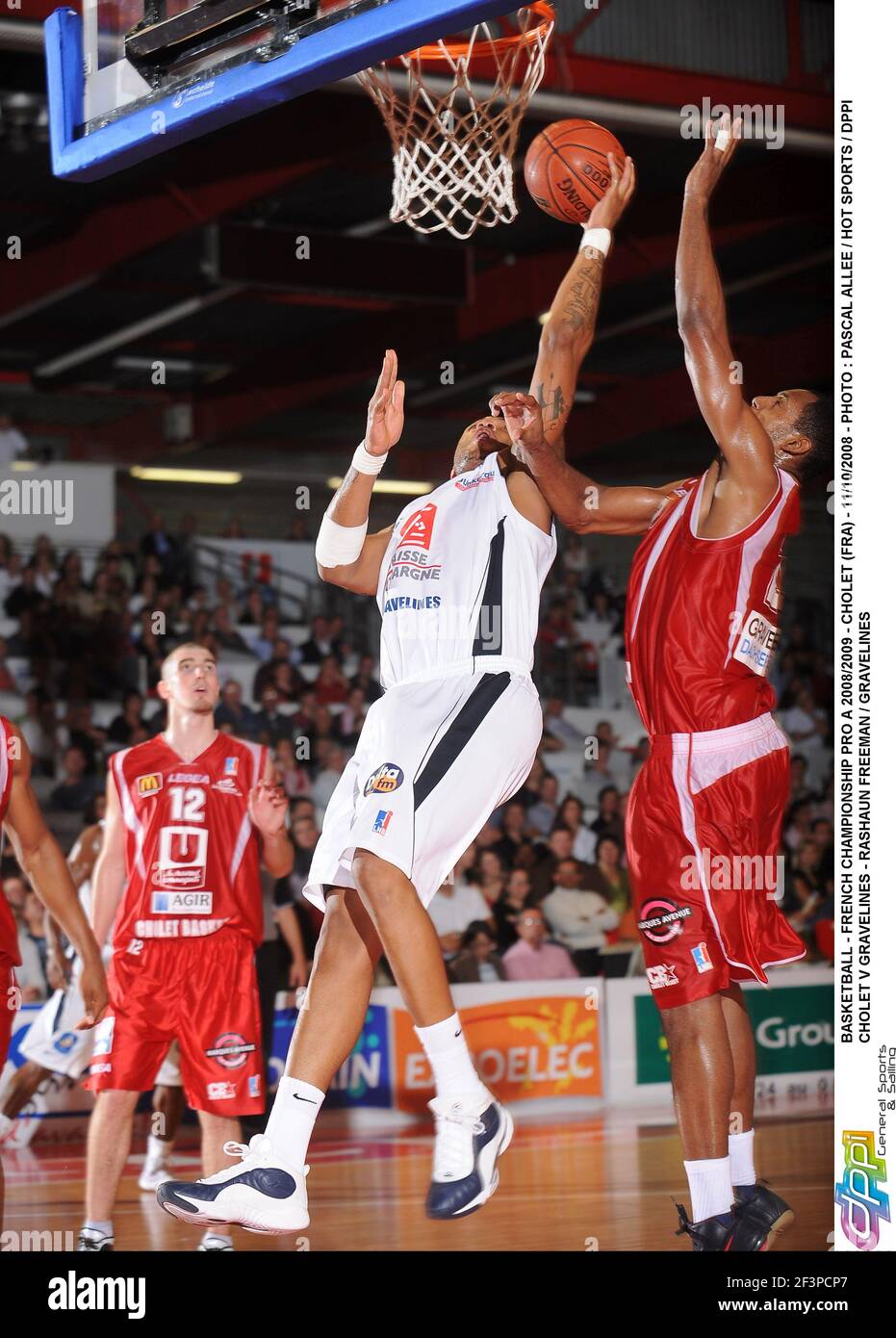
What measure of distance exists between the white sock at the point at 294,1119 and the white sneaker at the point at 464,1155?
37 cm

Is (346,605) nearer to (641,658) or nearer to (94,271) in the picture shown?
(94,271)

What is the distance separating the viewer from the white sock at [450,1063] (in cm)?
463

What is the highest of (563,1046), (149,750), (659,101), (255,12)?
(659,101)

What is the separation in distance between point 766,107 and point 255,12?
5.50 m

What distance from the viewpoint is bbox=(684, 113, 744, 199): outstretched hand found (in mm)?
5219

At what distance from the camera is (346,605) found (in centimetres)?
1658

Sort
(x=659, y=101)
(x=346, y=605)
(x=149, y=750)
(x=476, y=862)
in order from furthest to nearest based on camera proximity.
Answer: (x=346, y=605), (x=476, y=862), (x=659, y=101), (x=149, y=750)

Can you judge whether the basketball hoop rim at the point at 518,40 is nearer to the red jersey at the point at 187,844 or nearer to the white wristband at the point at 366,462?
the white wristband at the point at 366,462

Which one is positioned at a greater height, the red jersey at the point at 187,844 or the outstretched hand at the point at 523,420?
the outstretched hand at the point at 523,420

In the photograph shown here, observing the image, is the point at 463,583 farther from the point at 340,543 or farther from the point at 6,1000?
the point at 6,1000

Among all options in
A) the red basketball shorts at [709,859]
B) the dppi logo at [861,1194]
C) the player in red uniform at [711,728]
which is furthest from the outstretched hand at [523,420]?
the dppi logo at [861,1194]

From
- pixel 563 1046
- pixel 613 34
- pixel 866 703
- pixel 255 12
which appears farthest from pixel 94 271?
pixel 866 703

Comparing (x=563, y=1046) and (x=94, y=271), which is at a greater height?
(x=94, y=271)

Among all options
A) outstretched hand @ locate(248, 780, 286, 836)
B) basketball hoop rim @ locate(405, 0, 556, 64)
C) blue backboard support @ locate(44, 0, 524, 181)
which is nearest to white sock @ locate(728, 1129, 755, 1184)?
outstretched hand @ locate(248, 780, 286, 836)
